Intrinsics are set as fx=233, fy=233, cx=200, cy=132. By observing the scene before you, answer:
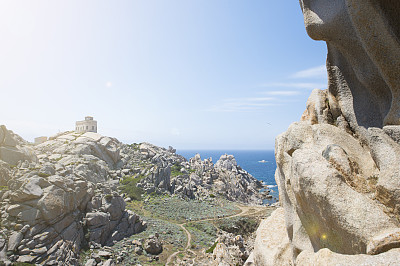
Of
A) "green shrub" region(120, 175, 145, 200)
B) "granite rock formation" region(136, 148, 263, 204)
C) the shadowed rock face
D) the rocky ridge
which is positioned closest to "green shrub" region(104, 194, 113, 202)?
the rocky ridge

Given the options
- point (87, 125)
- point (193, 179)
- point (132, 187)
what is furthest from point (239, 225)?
point (87, 125)

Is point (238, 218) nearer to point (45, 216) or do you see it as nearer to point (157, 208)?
point (157, 208)

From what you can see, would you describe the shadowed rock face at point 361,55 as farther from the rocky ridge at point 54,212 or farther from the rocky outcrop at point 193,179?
the rocky outcrop at point 193,179

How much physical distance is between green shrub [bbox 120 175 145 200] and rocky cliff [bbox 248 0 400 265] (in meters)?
57.0

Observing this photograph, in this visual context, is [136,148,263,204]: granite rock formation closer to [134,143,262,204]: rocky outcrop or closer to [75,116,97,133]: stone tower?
[134,143,262,204]: rocky outcrop

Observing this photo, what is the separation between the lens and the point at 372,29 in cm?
849

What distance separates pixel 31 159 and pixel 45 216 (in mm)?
20452

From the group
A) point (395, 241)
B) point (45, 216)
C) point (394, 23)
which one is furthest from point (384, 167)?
point (45, 216)

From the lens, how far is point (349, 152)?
9234 mm

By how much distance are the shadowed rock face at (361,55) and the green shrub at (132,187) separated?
200 ft

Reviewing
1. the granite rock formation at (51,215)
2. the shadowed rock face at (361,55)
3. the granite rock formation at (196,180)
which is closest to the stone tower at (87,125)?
the granite rock formation at (196,180)

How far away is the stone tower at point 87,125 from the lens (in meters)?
107

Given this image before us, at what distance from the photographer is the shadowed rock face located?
8414 millimetres

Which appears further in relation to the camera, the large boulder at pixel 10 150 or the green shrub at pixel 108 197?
the green shrub at pixel 108 197
